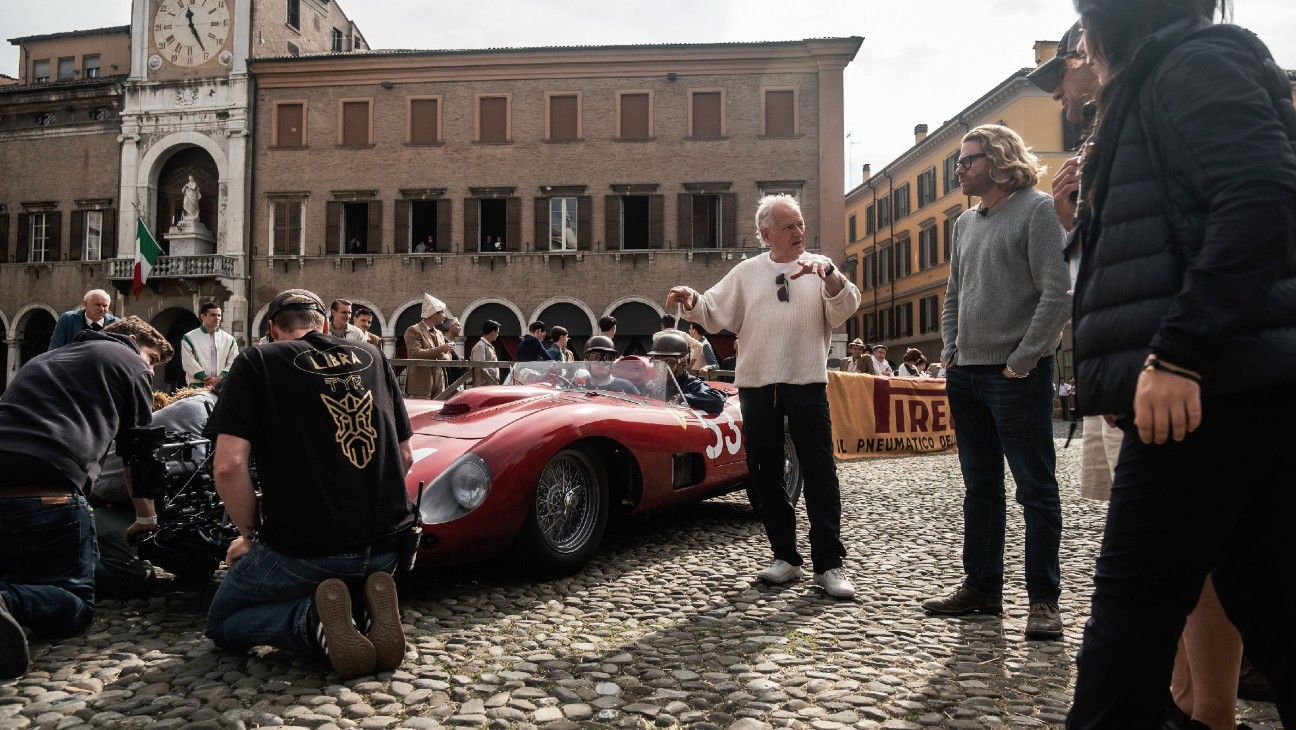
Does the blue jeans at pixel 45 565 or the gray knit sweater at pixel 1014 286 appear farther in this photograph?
the gray knit sweater at pixel 1014 286

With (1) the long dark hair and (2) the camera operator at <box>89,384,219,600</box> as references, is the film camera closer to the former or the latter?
(2) the camera operator at <box>89,384,219,600</box>

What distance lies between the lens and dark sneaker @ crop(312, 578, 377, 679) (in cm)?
296

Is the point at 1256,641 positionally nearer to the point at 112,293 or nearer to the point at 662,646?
the point at 662,646

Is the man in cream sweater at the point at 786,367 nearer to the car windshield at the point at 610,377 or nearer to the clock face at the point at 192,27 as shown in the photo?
the car windshield at the point at 610,377

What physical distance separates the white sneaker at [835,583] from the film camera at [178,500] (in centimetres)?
253

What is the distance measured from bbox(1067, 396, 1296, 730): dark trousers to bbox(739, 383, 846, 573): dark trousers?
2.50 metres

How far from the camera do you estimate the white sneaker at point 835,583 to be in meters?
4.13

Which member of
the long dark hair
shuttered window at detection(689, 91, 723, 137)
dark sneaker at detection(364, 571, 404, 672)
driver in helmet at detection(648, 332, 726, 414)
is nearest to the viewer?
the long dark hair

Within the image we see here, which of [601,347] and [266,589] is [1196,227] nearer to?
[266,589]

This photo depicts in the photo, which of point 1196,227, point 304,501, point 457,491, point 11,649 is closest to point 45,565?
point 11,649

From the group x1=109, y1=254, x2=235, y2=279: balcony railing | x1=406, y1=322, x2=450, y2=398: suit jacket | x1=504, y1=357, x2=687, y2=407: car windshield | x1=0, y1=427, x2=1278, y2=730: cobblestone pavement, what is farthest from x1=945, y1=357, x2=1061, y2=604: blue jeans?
x1=109, y1=254, x2=235, y2=279: balcony railing

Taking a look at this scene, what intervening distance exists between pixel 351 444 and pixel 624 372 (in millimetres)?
2824

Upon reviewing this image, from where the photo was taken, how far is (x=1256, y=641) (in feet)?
5.84

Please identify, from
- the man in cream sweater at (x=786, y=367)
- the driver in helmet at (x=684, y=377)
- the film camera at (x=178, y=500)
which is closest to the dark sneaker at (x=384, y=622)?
the film camera at (x=178, y=500)
